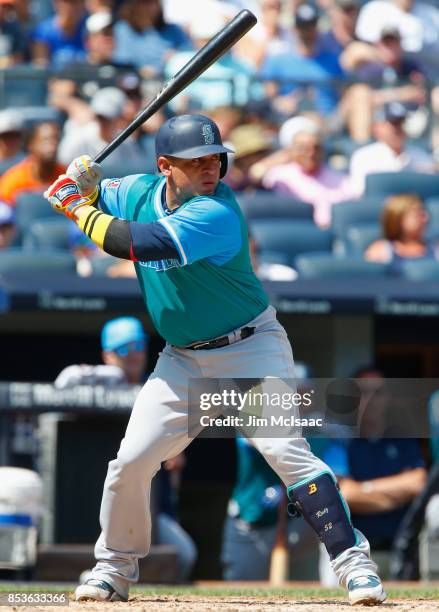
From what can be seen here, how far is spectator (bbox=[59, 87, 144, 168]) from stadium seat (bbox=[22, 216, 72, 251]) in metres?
0.83

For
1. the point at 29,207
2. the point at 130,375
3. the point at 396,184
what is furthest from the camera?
the point at 396,184

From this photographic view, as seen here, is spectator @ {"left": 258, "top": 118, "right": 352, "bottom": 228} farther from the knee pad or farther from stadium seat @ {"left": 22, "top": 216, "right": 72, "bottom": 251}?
the knee pad

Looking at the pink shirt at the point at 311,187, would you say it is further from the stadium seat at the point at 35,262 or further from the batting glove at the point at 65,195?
the batting glove at the point at 65,195

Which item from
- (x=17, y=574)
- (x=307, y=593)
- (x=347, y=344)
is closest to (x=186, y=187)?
(x=307, y=593)

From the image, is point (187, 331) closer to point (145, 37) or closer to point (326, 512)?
point (326, 512)

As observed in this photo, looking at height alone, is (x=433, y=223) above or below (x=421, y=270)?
above

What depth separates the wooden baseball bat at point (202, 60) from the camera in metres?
4.57

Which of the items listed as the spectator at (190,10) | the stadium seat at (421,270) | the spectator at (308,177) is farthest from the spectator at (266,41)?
A: the stadium seat at (421,270)

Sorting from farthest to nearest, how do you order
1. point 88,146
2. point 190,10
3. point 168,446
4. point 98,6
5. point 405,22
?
point 405,22, point 190,10, point 98,6, point 88,146, point 168,446

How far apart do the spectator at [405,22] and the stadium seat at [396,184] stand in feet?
7.28

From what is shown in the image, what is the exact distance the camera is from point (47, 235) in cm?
780

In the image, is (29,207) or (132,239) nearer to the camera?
(132,239)

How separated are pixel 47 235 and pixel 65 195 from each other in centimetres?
359

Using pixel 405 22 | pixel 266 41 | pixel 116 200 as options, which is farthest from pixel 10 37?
pixel 116 200
